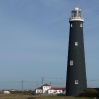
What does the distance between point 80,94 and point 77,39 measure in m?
8.77

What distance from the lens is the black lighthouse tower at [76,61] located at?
44.3 meters

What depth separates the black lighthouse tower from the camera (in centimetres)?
4434

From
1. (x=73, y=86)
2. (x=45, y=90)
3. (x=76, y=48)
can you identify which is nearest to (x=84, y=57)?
(x=76, y=48)

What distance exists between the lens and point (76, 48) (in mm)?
44969

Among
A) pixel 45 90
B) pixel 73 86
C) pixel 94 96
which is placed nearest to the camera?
pixel 94 96

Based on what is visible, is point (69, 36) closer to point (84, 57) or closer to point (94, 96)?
point (84, 57)

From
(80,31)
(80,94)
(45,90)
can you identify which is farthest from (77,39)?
(45,90)

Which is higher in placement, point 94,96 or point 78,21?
point 78,21

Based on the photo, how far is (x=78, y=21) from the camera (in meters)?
45.6

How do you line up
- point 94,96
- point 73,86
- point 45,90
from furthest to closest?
1. point 45,90
2. point 73,86
3. point 94,96

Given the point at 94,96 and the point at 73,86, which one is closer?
the point at 94,96

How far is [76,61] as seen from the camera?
1754 inches

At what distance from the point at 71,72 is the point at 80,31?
674 centimetres

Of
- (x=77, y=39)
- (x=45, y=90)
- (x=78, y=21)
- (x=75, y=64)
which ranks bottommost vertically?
(x=45, y=90)
